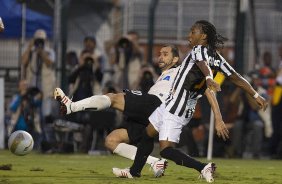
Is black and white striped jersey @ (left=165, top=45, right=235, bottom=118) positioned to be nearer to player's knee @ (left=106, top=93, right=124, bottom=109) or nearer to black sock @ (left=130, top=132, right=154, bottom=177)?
black sock @ (left=130, top=132, right=154, bottom=177)

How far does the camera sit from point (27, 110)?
69.5 ft

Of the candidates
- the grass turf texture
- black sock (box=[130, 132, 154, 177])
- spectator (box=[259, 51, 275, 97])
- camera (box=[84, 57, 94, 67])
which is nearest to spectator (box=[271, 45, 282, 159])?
spectator (box=[259, 51, 275, 97])

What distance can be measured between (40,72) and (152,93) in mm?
8814

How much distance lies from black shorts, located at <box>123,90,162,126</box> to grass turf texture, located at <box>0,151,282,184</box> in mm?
802

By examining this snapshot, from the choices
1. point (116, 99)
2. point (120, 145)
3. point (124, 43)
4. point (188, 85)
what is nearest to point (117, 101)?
point (116, 99)

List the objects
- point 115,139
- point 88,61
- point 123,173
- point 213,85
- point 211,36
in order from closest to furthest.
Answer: point 213,85
point 211,36
point 123,173
point 115,139
point 88,61

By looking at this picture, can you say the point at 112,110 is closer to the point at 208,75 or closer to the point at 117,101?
the point at 117,101

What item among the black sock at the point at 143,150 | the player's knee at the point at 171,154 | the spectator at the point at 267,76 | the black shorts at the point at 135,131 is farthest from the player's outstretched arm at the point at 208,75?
the spectator at the point at 267,76

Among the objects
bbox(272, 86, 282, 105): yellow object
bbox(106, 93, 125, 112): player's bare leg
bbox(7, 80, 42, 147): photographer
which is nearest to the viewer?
bbox(106, 93, 125, 112): player's bare leg

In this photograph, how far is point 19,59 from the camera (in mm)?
22844

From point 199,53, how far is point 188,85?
49 centimetres

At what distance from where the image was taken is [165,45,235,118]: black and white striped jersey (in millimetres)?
11414

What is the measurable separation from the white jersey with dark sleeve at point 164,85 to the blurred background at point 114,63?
22.1 feet

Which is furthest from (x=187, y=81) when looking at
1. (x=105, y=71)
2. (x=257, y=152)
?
(x=105, y=71)
